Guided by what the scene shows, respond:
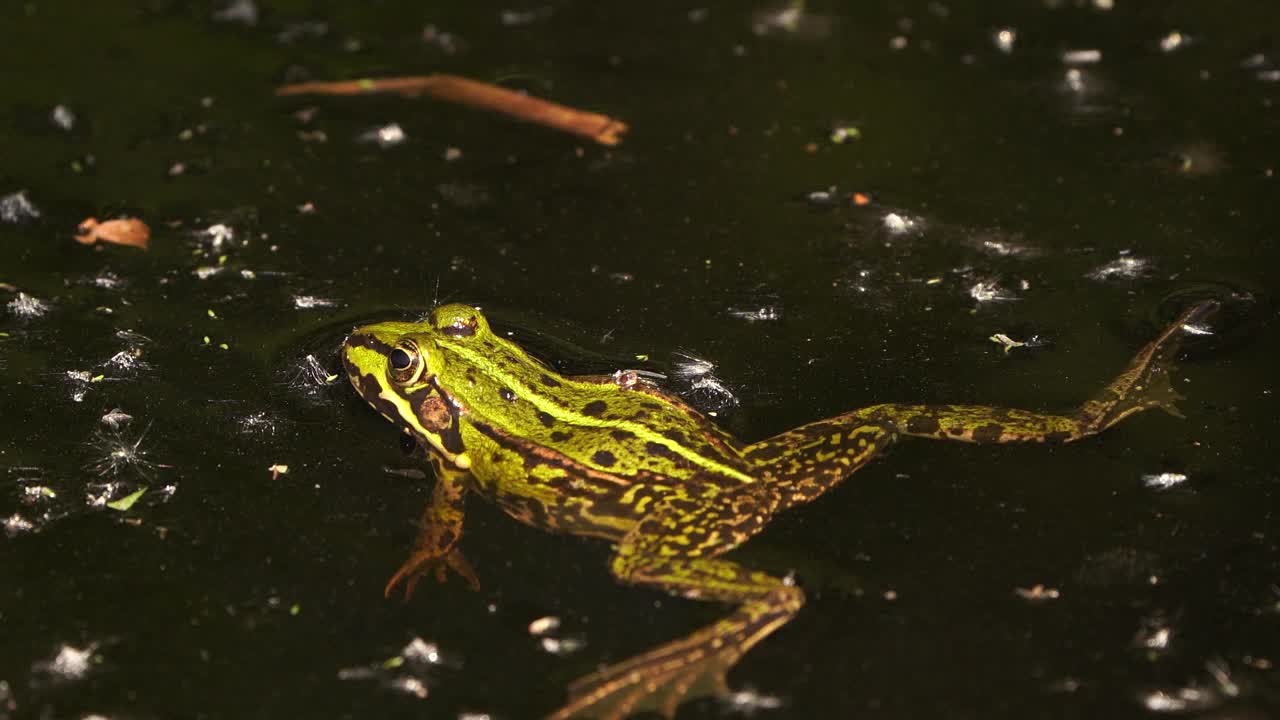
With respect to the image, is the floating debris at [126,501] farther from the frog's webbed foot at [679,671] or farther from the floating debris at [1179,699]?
the floating debris at [1179,699]

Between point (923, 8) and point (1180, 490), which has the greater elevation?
point (923, 8)

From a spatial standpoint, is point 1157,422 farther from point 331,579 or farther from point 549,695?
point 331,579

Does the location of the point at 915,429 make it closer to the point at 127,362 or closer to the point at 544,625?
the point at 544,625

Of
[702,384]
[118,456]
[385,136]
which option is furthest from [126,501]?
[385,136]

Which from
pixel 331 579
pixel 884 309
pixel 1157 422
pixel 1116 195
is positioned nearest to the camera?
pixel 331 579

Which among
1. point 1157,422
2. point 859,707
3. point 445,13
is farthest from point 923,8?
point 859,707

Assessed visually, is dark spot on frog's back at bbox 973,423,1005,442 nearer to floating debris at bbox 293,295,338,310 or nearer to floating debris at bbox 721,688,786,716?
floating debris at bbox 721,688,786,716
